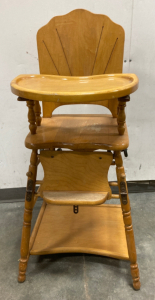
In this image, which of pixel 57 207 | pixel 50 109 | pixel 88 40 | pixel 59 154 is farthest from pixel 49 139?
pixel 57 207

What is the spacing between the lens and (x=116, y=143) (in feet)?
3.05

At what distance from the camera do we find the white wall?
4.01ft

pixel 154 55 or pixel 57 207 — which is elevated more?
pixel 154 55

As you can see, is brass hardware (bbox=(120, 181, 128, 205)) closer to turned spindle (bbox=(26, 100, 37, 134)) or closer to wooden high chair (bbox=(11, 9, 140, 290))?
wooden high chair (bbox=(11, 9, 140, 290))

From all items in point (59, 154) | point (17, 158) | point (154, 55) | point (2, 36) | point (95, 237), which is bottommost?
point (95, 237)

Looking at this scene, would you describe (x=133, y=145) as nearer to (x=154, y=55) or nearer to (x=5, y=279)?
(x=154, y=55)

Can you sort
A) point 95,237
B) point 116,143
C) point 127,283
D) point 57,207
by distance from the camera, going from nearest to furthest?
point 116,143
point 127,283
point 95,237
point 57,207

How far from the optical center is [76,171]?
1000 millimetres

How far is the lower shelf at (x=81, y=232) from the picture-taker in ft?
3.80

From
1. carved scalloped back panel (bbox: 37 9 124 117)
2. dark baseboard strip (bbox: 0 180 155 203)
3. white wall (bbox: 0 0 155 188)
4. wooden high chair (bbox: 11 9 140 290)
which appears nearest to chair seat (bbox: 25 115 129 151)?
wooden high chair (bbox: 11 9 140 290)

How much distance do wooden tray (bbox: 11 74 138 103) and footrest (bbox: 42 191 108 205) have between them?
404 millimetres

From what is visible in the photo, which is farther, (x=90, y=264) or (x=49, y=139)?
(x=90, y=264)

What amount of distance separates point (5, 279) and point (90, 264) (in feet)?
1.29

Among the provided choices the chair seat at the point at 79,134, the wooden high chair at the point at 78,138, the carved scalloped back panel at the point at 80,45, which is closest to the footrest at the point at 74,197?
the wooden high chair at the point at 78,138
